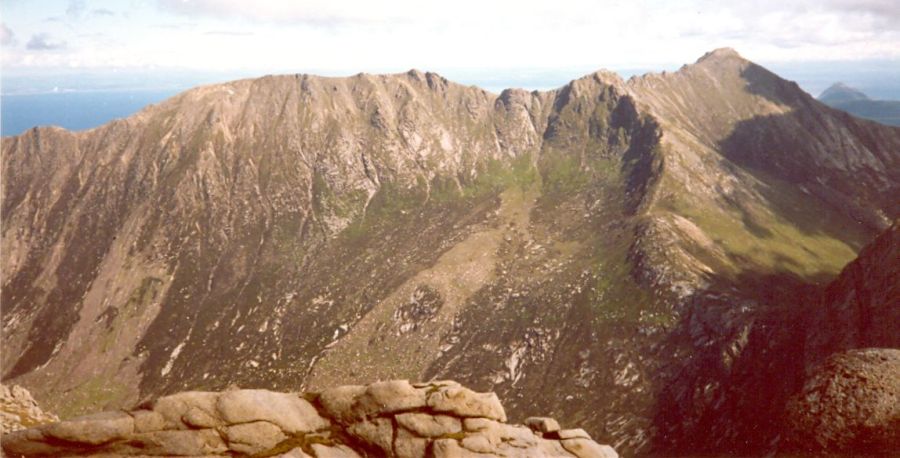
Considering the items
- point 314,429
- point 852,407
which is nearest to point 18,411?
point 314,429

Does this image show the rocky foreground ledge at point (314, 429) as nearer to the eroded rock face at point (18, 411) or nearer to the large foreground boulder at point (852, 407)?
the large foreground boulder at point (852, 407)

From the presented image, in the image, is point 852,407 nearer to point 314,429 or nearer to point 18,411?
point 314,429

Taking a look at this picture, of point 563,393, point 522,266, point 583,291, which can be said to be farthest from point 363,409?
point 522,266

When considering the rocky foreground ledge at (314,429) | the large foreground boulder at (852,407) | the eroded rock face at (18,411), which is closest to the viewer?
the rocky foreground ledge at (314,429)

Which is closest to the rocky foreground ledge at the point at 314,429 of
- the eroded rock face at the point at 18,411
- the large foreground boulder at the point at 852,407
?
the large foreground boulder at the point at 852,407

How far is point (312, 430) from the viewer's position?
2942cm

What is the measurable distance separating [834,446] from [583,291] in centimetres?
13072

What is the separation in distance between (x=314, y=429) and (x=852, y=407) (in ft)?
119

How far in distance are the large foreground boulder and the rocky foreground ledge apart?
1602 centimetres

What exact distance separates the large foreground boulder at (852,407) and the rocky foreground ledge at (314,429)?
16.0 meters

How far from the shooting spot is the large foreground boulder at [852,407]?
31703 millimetres

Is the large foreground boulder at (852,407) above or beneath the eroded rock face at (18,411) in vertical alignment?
above

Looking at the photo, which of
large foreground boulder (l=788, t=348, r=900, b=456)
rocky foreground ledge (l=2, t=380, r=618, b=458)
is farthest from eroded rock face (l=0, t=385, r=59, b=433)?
large foreground boulder (l=788, t=348, r=900, b=456)

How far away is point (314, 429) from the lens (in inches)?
1162
